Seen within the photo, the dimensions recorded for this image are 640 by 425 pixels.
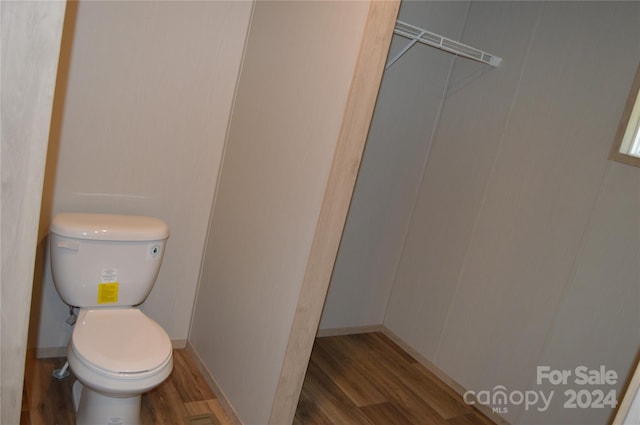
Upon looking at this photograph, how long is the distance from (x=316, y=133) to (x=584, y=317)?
1571 millimetres

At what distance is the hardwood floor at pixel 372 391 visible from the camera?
256 centimetres

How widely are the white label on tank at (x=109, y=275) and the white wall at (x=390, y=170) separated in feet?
4.69

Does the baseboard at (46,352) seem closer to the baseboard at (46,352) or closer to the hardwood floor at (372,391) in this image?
the baseboard at (46,352)

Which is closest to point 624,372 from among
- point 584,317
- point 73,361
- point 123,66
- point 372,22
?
point 584,317

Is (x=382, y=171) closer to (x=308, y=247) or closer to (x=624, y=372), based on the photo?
(x=308, y=247)

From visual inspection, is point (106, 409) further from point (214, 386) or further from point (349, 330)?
point (349, 330)

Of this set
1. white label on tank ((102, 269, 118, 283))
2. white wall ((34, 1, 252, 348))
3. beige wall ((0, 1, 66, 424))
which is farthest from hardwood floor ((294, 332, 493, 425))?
beige wall ((0, 1, 66, 424))

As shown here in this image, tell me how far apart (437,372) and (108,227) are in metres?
2.13

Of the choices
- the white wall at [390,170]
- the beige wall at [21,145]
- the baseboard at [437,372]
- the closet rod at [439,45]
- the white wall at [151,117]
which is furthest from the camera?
the white wall at [390,170]

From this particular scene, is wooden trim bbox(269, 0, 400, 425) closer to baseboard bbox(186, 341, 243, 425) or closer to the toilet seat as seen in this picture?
baseboard bbox(186, 341, 243, 425)

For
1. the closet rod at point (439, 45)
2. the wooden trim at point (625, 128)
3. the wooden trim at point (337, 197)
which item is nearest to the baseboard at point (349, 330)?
the wooden trim at point (337, 197)

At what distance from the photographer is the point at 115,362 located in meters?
1.80

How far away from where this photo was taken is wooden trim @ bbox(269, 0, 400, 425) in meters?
1.73

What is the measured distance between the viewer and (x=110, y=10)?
6.86ft
